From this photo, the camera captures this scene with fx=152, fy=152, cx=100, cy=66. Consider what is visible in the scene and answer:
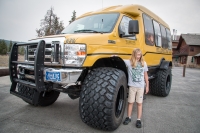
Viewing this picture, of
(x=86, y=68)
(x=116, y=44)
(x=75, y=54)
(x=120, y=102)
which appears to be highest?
(x=116, y=44)

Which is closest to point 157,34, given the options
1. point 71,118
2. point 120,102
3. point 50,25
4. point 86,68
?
point 120,102

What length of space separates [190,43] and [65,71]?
143 ft

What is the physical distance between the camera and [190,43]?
127 feet

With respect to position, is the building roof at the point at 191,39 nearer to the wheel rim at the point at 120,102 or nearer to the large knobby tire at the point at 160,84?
the large knobby tire at the point at 160,84

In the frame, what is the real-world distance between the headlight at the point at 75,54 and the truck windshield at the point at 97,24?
80cm

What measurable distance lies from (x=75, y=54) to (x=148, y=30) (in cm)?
282

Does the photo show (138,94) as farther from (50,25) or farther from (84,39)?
(50,25)

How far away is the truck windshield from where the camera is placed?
325 cm

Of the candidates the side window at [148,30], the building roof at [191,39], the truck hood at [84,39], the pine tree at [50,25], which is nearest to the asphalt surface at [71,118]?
the truck hood at [84,39]

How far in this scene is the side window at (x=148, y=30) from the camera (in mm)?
4309

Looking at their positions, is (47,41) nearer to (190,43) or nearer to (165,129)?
(165,129)

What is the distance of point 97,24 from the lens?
3.50m

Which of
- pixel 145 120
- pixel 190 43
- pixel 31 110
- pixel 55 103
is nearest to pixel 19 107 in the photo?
pixel 31 110

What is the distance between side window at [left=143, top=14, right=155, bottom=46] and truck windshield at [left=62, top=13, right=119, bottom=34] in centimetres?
124
